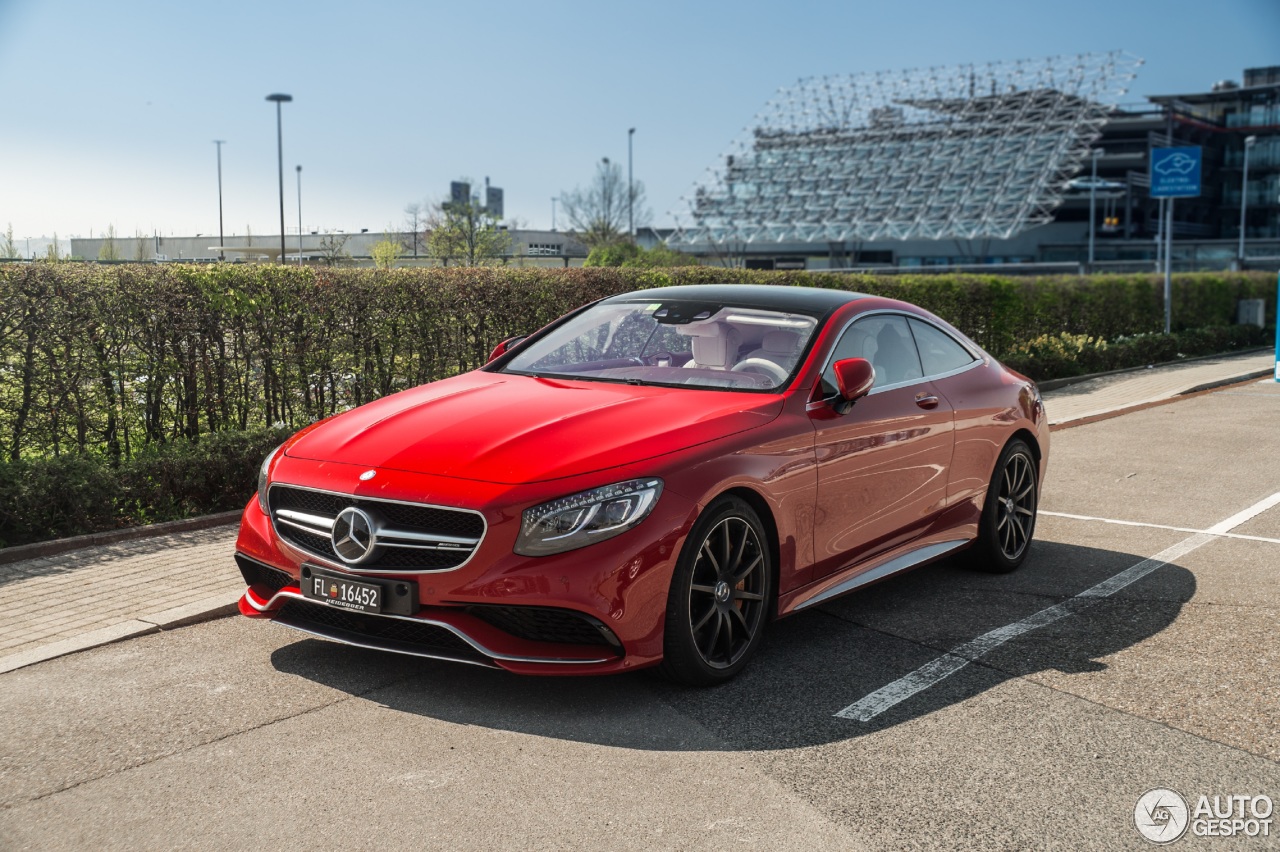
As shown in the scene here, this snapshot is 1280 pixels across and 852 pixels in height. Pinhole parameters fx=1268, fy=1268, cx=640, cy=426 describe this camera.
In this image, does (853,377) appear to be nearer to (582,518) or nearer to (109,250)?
(582,518)

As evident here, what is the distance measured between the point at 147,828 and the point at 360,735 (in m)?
0.88

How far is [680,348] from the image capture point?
602 cm

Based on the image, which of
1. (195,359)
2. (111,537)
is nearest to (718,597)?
(111,537)

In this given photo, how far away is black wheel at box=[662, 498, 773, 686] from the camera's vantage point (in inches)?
185

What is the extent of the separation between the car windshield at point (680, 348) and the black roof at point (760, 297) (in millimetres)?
63

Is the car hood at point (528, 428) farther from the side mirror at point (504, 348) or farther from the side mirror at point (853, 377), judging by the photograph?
the side mirror at point (504, 348)

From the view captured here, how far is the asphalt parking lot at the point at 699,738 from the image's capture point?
3715 millimetres

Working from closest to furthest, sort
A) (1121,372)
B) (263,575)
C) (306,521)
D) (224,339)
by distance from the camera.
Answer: (306,521) < (263,575) < (224,339) < (1121,372)

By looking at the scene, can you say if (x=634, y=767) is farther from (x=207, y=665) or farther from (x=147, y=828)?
(x=207, y=665)

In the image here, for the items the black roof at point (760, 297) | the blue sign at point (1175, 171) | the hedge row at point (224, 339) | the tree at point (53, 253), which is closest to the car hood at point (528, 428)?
the black roof at point (760, 297)

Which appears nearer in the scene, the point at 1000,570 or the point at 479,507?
the point at 479,507

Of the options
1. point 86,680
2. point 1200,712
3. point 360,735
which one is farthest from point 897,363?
point 86,680

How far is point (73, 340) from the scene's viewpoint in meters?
8.20

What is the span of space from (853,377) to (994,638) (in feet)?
4.49
